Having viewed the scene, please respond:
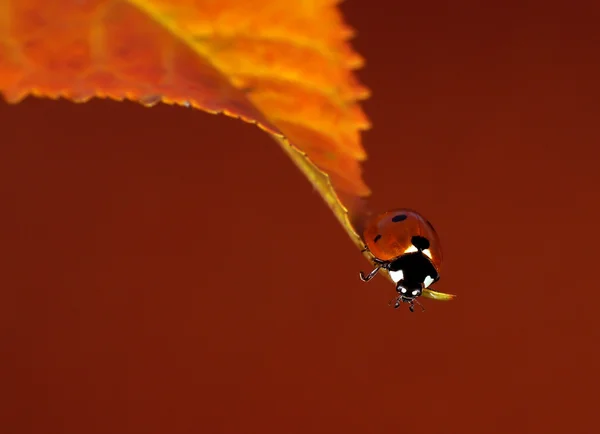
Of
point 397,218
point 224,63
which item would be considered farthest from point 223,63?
point 397,218

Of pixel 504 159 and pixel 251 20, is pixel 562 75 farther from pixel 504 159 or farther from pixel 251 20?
pixel 251 20

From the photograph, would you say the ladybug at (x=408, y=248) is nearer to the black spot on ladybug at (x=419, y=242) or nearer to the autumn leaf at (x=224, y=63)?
the black spot on ladybug at (x=419, y=242)

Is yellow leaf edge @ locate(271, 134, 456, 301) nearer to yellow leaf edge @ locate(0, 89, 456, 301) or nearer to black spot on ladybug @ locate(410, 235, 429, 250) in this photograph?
yellow leaf edge @ locate(0, 89, 456, 301)

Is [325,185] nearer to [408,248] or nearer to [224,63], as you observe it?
[224,63]

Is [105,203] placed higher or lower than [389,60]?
lower

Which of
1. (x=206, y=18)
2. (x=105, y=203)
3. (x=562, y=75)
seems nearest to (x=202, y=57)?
(x=206, y=18)

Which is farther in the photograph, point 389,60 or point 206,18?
point 389,60

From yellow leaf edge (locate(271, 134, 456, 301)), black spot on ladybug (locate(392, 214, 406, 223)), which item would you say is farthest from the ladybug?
yellow leaf edge (locate(271, 134, 456, 301))
